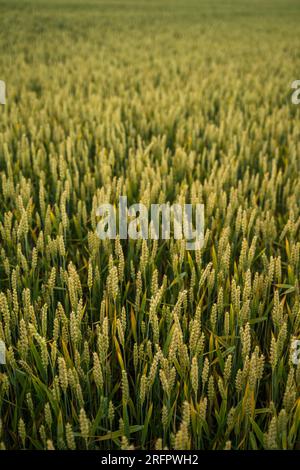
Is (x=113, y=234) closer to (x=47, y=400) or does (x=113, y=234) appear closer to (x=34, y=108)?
(x=47, y=400)

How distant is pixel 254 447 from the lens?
0.90m

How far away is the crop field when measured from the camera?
3.14 ft

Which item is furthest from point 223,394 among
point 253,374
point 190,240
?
point 190,240

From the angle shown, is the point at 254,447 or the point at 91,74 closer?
the point at 254,447

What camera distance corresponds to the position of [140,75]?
16.1 feet

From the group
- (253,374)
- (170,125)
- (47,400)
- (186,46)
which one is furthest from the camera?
(186,46)

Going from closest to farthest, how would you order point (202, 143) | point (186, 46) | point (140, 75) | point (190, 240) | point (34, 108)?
point (190, 240) → point (202, 143) → point (34, 108) → point (140, 75) → point (186, 46)

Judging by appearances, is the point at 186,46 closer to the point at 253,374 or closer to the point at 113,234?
the point at 113,234

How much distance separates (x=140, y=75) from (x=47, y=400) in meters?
4.44

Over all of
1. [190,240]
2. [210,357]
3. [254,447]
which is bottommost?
[254,447]

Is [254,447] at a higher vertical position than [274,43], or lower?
lower

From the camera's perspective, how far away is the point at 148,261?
1.43 meters

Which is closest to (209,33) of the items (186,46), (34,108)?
(186,46)

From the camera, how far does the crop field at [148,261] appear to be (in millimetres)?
957
